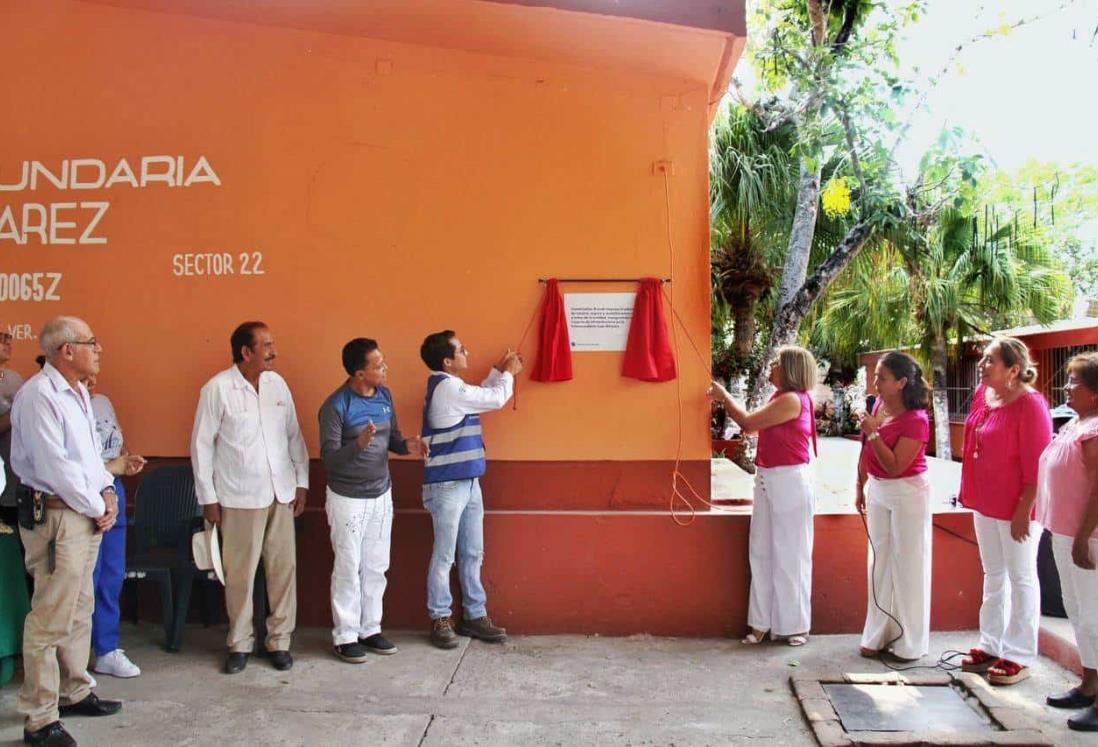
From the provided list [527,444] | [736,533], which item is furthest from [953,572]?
[527,444]

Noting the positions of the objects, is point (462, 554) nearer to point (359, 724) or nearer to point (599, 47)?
point (359, 724)

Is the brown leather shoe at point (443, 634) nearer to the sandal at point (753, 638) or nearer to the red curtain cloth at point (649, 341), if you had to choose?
the sandal at point (753, 638)

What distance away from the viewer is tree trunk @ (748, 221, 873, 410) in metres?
7.64

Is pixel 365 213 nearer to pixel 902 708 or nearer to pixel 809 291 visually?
pixel 902 708

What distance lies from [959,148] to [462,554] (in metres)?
4.36

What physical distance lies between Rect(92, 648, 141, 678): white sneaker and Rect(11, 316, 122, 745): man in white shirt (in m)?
0.60

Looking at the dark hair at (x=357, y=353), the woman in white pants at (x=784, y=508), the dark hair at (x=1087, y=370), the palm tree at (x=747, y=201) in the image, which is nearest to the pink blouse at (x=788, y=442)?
the woman in white pants at (x=784, y=508)

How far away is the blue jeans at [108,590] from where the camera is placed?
439 cm

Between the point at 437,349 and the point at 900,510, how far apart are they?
105 inches

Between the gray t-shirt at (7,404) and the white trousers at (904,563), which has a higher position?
the gray t-shirt at (7,404)

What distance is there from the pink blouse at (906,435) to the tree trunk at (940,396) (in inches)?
455

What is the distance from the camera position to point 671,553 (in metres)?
5.02

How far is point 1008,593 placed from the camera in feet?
14.1

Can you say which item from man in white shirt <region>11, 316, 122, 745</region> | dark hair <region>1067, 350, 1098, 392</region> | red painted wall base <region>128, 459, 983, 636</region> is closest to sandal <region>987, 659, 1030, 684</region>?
red painted wall base <region>128, 459, 983, 636</region>
